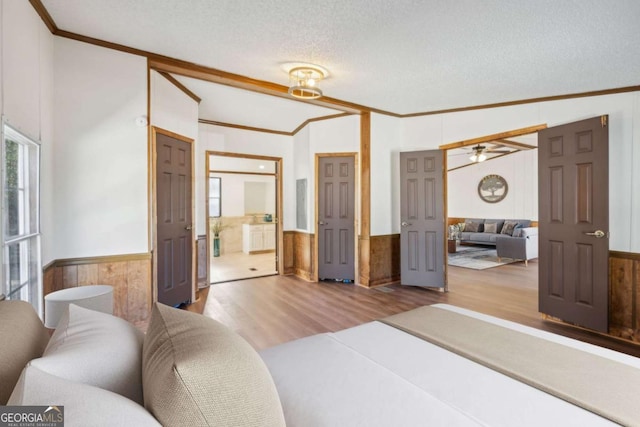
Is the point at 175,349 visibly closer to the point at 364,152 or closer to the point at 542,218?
the point at 542,218

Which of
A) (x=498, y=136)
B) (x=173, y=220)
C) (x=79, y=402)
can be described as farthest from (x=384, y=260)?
(x=79, y=402)

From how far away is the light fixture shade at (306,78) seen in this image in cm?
308

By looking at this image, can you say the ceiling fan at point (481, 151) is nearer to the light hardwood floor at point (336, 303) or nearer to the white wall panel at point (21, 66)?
the light hardwood floor at point (336, 303)

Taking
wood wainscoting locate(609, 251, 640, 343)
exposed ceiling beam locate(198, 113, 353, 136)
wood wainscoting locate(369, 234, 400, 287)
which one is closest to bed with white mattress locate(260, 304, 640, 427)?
wood wainscoting locate(609, 251, 640, 343)

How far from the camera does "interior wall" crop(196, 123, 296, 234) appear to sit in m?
4.66

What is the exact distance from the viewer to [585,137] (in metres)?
3.03

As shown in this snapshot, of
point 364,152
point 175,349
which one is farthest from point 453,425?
point 364,152

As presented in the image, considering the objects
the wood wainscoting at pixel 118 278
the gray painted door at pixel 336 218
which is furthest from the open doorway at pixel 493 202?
the wood wainscoting at pixel 118 278

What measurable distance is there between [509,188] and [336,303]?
7169 millimetres

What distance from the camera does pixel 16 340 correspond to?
891 millimetres

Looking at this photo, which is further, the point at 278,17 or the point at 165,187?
the point at 165,187

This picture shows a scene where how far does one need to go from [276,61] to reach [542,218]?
327 cm

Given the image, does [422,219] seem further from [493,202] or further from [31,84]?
[493,202]

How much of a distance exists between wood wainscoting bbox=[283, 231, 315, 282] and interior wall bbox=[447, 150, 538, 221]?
21.2 ft
